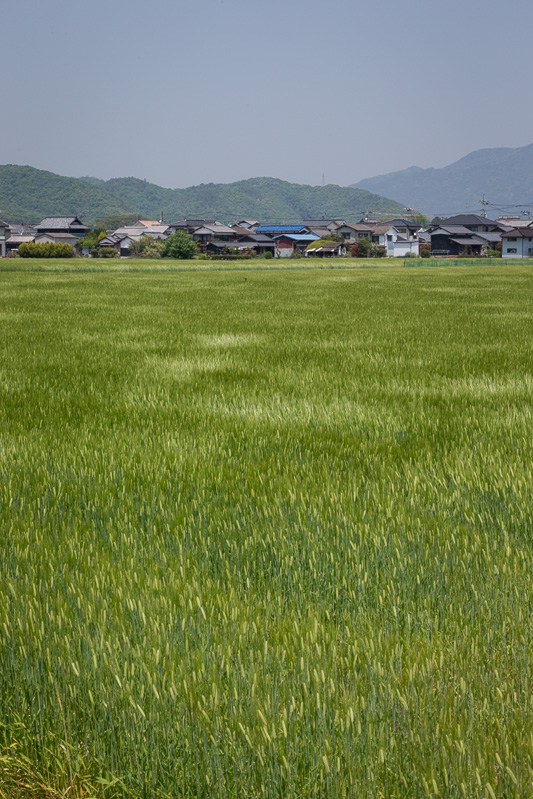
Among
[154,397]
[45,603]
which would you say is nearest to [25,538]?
[45,603]

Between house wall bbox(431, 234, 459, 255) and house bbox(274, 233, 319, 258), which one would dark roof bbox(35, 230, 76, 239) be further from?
house wall bbox(431, 234, 459, 255)

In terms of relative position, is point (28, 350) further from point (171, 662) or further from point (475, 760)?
point (475, 760)

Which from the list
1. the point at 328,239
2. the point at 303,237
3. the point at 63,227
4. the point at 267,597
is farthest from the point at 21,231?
the point at 267,597

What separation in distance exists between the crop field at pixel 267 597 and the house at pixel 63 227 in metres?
151

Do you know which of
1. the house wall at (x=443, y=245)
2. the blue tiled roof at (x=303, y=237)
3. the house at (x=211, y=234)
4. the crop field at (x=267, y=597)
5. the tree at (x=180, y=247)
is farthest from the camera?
the house at (x=211, y=234)

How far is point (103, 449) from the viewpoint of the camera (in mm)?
5629

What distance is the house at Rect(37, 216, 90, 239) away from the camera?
14862 centimetres

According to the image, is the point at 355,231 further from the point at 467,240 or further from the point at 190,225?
the point at 190,225

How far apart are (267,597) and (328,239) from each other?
143695 mm

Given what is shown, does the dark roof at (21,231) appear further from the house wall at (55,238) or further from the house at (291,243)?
the house at (291,243)

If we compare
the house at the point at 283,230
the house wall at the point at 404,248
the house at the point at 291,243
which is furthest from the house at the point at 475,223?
the house at the point at 283,230

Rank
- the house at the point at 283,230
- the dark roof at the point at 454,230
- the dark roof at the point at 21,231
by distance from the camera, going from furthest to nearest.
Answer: the house at the point at 283,230 < the dark roof at the point at 21,231 < the dark roof at the point at 454,230

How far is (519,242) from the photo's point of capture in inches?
4459

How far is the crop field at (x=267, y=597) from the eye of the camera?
2.02 meters
